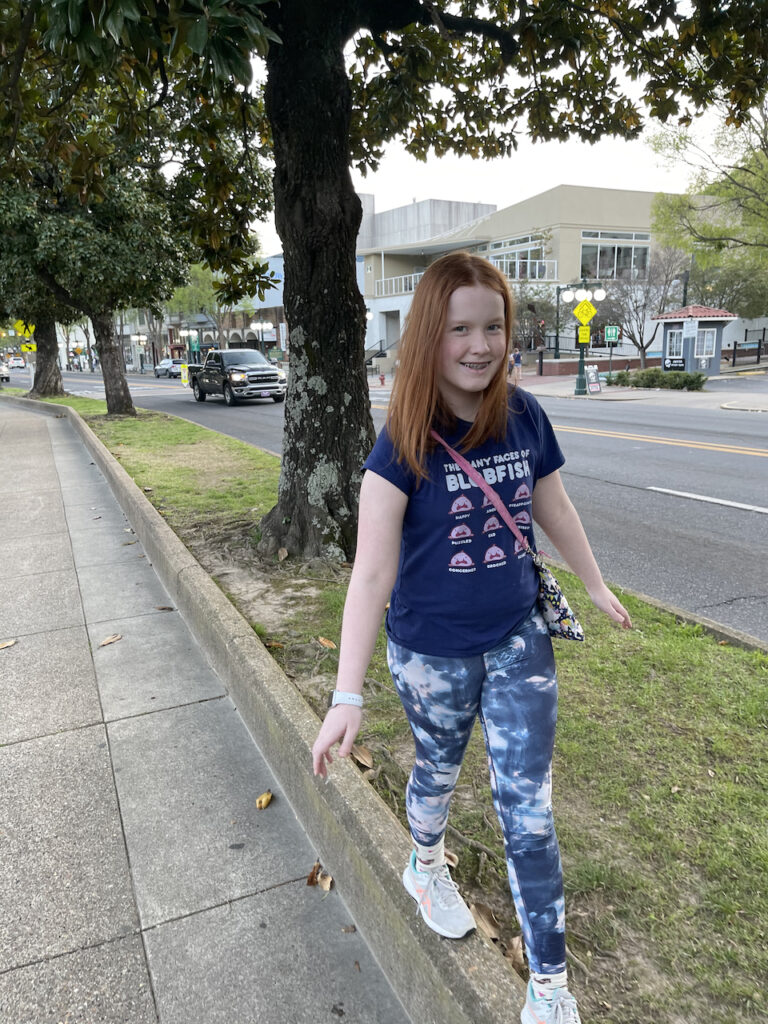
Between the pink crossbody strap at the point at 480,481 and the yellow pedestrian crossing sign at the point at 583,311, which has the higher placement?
the yellow pedestrian crossing sign at the point at 583,311

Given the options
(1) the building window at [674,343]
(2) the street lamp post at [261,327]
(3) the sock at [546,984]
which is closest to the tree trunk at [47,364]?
(1) the building window at [674,343]

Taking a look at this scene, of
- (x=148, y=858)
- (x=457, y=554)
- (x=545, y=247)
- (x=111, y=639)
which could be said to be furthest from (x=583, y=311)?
(x=457, y=554)

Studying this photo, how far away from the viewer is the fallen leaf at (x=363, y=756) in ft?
9.14

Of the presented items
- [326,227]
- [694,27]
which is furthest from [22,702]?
[694,27]

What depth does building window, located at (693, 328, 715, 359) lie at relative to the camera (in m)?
30.7

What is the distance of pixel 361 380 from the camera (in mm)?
5270

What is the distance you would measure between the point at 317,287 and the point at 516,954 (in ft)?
13.4

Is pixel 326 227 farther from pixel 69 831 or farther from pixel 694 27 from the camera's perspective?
pixel 69 831

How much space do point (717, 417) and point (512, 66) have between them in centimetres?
1197

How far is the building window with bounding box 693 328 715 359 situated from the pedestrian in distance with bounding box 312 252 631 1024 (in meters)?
31.9

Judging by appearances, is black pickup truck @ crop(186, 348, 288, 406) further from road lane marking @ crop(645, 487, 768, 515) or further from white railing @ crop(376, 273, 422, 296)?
white railing @ crop(376, 273, 422, 296)

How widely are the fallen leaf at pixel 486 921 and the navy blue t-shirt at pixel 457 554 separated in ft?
2.66

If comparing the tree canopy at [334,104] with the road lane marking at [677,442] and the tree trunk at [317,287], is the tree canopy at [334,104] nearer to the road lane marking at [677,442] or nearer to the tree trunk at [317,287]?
the tree trunk at [317,287]

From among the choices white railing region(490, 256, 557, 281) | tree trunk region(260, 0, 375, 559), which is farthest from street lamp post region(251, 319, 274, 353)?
tree trunk region(260, 0, 375, 559)
